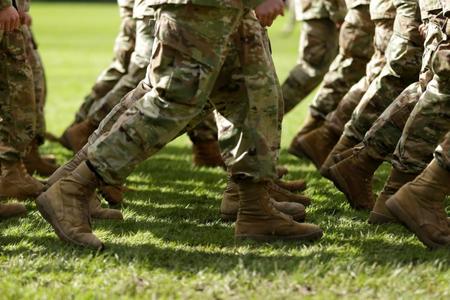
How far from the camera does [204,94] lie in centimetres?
397

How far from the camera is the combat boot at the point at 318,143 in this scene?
6.37m

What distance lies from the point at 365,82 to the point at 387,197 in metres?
1.25

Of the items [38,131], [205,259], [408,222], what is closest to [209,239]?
[205,259]

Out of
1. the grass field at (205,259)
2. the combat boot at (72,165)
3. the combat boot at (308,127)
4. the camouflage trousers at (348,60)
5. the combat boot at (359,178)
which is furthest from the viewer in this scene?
the combat boot at (308,127)

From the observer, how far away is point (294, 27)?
33000mm

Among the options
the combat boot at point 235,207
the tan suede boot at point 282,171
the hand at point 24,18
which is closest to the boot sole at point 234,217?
the combat boot at point 235,207

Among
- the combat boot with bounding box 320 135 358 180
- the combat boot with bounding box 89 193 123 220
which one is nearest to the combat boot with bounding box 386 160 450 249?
the combat boot with bounding box 320 135 358 180

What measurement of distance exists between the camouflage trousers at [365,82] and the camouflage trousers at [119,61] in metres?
1.47

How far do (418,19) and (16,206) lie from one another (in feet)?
7.36

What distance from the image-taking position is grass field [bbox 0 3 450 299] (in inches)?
Answer: 140

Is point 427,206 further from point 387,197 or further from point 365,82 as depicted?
point 365,82

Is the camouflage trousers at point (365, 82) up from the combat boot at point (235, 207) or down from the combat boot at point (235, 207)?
up

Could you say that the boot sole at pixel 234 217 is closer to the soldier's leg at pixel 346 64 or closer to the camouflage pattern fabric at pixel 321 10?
the soldier's leg at pixel 346 64

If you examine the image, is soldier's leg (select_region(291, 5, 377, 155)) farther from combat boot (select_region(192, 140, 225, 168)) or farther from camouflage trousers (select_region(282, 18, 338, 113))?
combat boot (select_region(192, 140, 225, 168))
